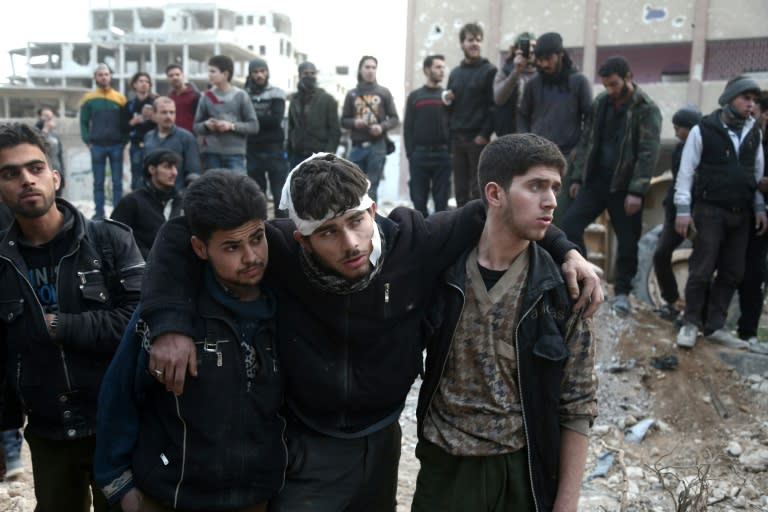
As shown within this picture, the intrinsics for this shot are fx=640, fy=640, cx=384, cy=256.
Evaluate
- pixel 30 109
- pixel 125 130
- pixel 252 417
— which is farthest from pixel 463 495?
pixel 30 109

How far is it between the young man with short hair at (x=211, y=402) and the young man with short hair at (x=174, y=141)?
407cm

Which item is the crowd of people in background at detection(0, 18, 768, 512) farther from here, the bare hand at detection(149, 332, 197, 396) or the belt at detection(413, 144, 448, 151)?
the belt at detection(413, 144, 448, 151)

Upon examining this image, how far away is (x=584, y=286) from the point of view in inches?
82.7

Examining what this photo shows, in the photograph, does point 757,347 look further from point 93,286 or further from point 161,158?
point 93,286

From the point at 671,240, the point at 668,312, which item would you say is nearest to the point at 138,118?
the point at 671,240

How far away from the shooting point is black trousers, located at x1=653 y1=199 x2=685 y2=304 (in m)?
5.88

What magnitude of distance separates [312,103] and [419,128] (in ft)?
4.23

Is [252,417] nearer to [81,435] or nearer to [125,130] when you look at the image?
[81,435]

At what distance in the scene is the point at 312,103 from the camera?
23.7ft

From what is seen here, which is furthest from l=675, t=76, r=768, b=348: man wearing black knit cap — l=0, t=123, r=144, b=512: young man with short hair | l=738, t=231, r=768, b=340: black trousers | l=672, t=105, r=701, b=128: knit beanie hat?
l=0, t=123, r=144, b=512: young man with short hair

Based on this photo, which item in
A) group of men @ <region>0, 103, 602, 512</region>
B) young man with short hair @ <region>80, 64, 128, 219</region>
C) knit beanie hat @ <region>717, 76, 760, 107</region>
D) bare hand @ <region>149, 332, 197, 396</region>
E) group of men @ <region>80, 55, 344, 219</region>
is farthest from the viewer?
young man with short hair @ <region>80, 64, 128, 219</region>

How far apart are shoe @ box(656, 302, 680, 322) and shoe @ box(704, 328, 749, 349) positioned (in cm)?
51

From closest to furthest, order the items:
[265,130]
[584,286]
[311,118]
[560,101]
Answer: [584,286] < [560,101] < [265,130] < [311,118]

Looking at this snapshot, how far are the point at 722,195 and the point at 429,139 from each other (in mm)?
2891
